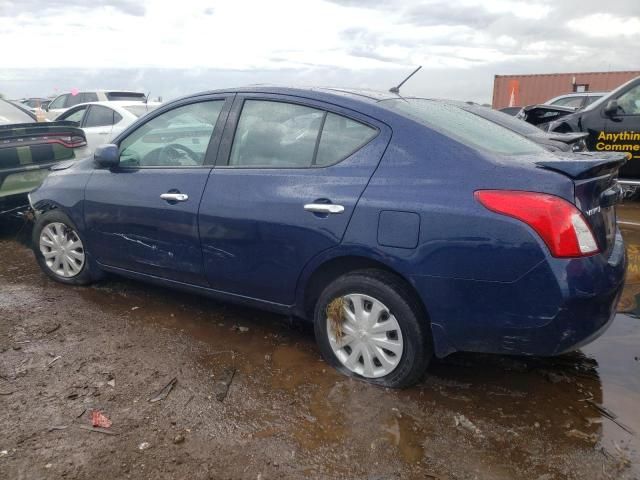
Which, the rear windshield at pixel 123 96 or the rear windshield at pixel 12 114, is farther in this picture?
the rear windshield at pixel 123 96

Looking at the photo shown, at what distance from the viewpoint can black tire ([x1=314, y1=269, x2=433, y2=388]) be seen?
2.67 meters

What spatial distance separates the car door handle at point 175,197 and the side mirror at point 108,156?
0.57m

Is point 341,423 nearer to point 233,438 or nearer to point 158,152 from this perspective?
point 233,438

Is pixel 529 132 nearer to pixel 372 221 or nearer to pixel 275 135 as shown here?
pixel 372 221

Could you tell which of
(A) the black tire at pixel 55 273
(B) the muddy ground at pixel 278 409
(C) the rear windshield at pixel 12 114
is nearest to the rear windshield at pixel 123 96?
(C) the rear windshield at pixel 12 114

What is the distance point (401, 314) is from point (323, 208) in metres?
0.68

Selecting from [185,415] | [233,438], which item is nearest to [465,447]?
[233,438]

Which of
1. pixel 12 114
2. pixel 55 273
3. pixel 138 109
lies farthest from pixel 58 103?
pixel 55 273

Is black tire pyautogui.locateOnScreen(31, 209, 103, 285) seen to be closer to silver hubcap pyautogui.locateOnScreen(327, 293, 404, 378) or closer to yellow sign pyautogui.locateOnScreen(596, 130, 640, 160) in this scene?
silver hubcap pyautogui.locateOnScreen(327, 293, 404, 378)

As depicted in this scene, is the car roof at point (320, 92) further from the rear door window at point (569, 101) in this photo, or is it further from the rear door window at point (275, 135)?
the rear door window at point (569, 101)

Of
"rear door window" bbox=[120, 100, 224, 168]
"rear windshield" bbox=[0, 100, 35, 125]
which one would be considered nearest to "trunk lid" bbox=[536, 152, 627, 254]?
"rear door window" bbox=[120, 100, 224, 168]

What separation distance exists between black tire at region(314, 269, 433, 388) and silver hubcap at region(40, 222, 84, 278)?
248 cm

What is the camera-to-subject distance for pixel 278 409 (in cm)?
271

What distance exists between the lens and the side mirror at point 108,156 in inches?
147
